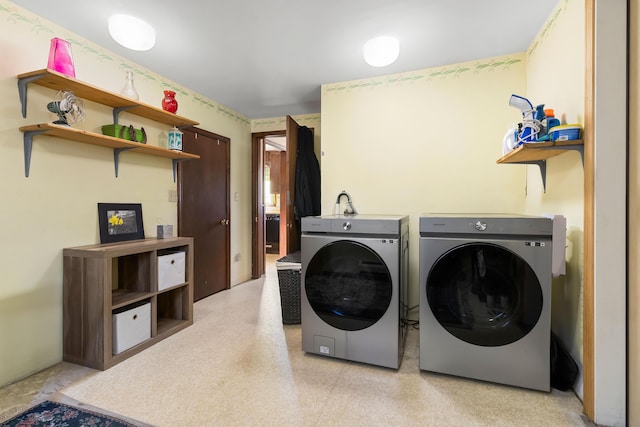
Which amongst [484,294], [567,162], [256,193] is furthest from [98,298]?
[567,162]

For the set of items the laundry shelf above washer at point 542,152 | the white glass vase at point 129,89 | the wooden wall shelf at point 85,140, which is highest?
the white glass vase at point 129,89

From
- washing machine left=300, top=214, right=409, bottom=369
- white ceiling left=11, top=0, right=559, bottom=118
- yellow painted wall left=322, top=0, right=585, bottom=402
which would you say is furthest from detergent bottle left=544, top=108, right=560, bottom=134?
washing machine left=300, top=214, right=409, bottom=369

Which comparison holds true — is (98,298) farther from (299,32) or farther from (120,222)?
(299,32)

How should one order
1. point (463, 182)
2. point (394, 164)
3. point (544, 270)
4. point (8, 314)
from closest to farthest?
1. point (544, 270)
2. point (8, 314)
3. point (463, 182)
4. point (394, 164)

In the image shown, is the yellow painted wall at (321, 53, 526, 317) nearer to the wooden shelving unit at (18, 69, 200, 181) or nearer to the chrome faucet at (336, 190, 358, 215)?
the chrome faucet at (336, 190, 358, 215)

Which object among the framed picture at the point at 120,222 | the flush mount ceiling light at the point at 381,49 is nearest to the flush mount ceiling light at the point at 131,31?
the framed picture at the point at 120,222

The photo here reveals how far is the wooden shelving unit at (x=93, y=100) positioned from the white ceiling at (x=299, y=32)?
1.42ft

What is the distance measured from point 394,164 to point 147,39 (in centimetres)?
207

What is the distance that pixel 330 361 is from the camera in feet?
6.16

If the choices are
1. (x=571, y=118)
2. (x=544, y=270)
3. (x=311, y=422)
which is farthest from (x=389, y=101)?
(x=311, y=422)

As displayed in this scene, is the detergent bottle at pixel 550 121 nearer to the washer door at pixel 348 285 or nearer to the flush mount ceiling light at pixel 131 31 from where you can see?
the washer door at pixel 348 285

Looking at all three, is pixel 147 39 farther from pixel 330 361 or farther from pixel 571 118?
pixel 571 118

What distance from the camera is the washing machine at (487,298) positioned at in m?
1.50

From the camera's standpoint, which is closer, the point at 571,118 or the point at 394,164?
the point at 571,118
